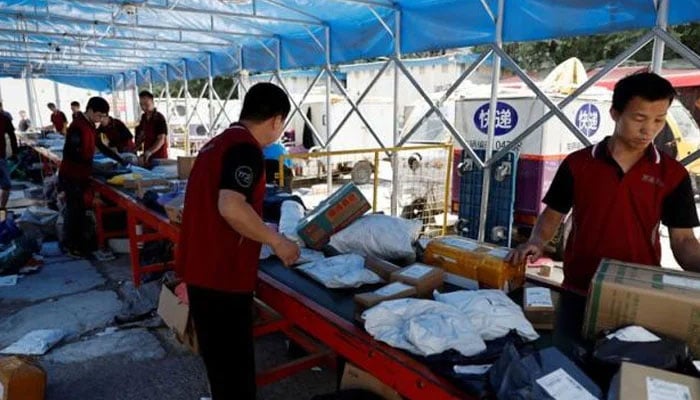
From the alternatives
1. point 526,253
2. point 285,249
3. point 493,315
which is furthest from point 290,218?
point 493,315

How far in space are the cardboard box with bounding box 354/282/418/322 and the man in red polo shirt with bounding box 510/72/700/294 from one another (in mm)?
529

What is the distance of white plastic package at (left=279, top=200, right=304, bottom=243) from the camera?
8.81 feet

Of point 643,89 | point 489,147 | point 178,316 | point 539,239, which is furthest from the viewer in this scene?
point 489,147

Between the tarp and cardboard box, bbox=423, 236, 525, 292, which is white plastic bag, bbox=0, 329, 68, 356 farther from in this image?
the tarp

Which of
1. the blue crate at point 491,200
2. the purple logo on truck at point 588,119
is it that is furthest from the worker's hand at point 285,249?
the purple logo on truck at point 588,119

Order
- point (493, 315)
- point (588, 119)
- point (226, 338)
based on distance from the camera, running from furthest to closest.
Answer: point (588, 119) → point (226, 338) → point (493, 315)

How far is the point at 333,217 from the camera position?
2.61 m

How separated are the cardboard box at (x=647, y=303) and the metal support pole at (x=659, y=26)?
234 centimetres

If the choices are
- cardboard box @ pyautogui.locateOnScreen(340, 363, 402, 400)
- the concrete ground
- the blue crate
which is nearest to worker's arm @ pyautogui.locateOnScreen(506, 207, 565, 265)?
cardboard box @ pyautogui.locateOnScreen(340, 363, 402, 400)

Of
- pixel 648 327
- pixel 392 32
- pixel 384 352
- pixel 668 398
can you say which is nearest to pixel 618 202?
pixel 648 327

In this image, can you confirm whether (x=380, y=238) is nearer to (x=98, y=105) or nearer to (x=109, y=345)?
(x=109, y=345)

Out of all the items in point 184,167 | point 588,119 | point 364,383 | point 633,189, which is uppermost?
point 588,119

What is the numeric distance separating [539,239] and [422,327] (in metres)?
0.85

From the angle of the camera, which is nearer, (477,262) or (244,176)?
(244,176)
